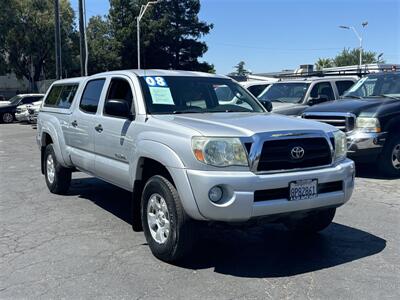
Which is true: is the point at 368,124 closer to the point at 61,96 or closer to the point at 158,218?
the point at 61,96

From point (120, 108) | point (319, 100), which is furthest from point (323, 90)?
point (120, 108)

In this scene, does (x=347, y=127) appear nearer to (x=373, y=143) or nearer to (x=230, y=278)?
(x=373, y=143)

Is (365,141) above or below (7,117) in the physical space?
above

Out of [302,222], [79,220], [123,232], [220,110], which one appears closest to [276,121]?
[220,110]

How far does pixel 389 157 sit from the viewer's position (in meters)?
9.16

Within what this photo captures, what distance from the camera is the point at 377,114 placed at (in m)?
9.05

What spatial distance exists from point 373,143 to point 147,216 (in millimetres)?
5347

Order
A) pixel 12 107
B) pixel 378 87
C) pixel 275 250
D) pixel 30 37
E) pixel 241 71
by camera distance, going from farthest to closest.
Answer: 1. pixel 241 71
2. pixel 30 37
3. pixel 12 107
4. pixel 378 87
5. pixel 275 250

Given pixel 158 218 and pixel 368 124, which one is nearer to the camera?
pixel 158 218

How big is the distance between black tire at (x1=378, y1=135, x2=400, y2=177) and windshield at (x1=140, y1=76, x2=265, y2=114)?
12.7ft

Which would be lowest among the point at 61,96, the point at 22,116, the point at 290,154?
the point at 22,116

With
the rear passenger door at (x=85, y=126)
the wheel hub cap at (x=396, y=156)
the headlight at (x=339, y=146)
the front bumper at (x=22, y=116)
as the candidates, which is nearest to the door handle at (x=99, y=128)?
the rear passenger door at (x=85, y=126)

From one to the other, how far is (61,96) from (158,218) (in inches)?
153

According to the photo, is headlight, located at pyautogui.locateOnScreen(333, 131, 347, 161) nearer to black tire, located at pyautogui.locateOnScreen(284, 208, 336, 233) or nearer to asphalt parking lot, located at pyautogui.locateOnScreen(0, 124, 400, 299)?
black tire, located at pyautogui.locateOnScreen(284, 208, 336, 233)
